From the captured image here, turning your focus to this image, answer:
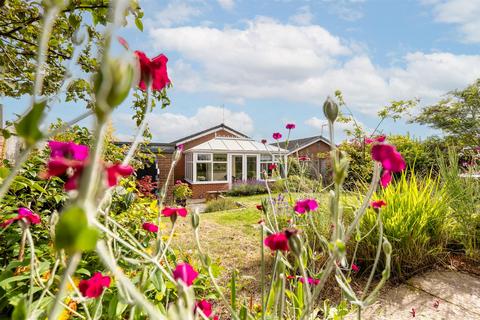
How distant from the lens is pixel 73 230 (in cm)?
27

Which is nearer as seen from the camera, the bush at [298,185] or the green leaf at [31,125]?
the green leaf at [31,125]

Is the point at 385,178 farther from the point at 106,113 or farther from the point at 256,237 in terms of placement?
the point at 256,237

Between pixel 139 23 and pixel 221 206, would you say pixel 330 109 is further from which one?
pixel 221 206

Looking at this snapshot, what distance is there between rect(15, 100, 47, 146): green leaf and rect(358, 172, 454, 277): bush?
10.0 ft

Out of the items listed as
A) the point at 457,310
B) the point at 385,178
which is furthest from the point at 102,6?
the point at 457,310

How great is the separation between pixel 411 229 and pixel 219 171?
15.0 m

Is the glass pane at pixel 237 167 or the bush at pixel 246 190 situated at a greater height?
the glass pane at pixel 237 167

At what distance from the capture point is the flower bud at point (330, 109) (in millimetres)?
752

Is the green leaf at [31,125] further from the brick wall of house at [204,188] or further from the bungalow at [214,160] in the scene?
the brick wall of house at [204,188]

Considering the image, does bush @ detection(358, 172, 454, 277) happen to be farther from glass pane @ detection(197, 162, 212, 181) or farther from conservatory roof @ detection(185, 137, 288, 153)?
glass pane @ detection(197, 162, 212, 181)

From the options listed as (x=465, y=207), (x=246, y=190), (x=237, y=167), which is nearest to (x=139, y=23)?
(x=465, y=207)

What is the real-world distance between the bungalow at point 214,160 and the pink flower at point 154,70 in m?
15.5

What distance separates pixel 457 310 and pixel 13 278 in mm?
2914

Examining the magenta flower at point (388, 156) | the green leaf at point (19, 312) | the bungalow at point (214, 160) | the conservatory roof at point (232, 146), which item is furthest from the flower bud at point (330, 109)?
the conservatory roof at point (232, 146)
